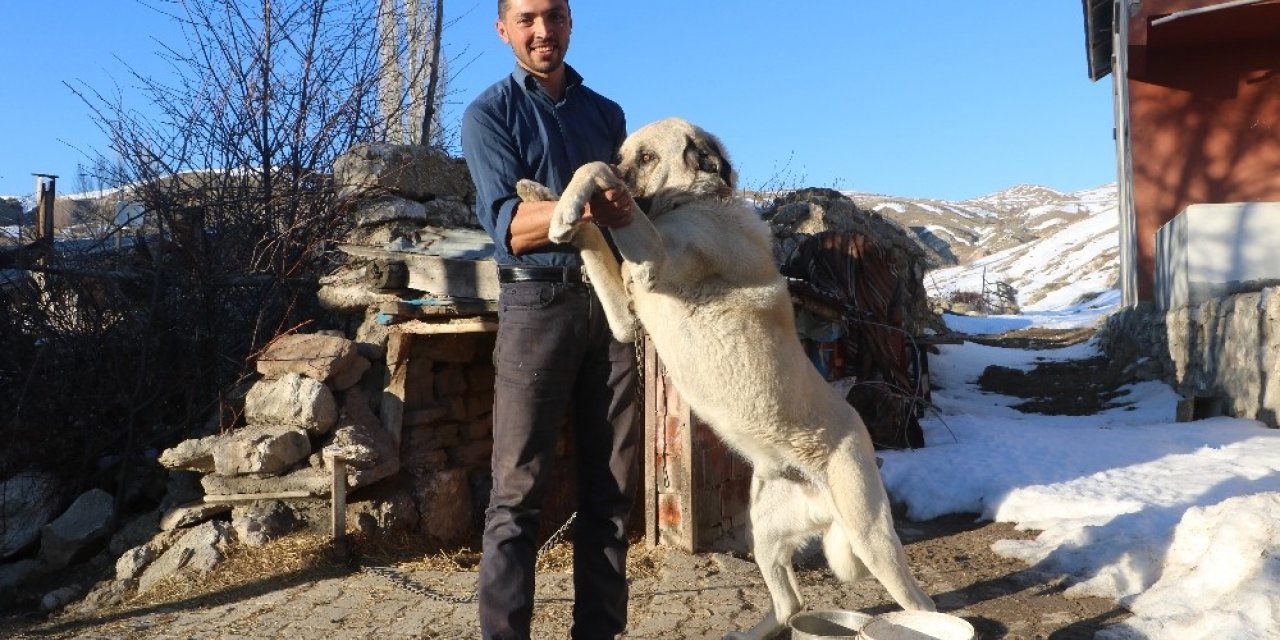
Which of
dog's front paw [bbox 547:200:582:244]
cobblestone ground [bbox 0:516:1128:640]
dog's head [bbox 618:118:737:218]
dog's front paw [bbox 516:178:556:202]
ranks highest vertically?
dog's head [bbox 618:118:737:218]

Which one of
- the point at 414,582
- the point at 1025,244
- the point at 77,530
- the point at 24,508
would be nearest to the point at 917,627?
the point at 414,582

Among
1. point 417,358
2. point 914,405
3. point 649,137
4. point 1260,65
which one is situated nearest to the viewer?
point 649,137

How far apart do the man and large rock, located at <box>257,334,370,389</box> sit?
8.73 ft

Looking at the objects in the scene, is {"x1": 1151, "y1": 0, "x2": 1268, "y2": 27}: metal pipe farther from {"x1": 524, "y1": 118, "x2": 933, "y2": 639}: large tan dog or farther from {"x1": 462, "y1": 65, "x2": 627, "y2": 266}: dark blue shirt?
{"x1": 462, "y1": 65, "x2": 627, "y2": 266}: dark blue shirt

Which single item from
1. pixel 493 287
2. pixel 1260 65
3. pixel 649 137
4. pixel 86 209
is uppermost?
pixel 1260 65

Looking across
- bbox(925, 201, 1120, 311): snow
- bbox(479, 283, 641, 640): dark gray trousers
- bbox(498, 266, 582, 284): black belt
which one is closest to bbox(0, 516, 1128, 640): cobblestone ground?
bbox(479, 283, 641, 640): dark gray trousers

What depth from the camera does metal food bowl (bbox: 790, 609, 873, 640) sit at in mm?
3072

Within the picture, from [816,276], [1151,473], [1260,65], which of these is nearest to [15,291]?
[816,276]

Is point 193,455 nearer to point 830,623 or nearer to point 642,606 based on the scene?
point 642,606

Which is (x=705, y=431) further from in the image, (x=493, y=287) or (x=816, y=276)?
A: (x=816, y=276)

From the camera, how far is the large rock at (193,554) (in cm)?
485

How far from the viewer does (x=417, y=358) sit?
5398mm

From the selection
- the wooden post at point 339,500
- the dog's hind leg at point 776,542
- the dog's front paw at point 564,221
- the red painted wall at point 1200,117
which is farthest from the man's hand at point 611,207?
the red painted wall at point 1200,117

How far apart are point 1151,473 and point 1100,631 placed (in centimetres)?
285
